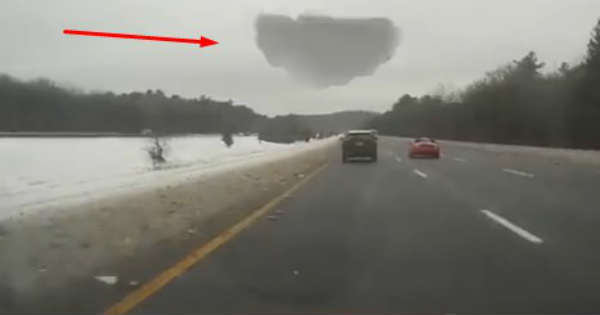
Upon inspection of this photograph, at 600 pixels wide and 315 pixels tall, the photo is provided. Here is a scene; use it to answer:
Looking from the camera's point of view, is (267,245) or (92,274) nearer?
(92,274)

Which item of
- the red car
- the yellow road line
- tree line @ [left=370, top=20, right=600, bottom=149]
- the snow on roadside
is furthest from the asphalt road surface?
tree line @ [left=370, top=20, right=600, bottom=149]

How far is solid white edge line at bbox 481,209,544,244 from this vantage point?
31.4 ft

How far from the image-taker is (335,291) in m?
6.50

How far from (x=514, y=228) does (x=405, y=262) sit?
11.7 ft

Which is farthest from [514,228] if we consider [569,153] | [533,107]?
[533,107]

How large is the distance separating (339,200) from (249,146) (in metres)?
46.4

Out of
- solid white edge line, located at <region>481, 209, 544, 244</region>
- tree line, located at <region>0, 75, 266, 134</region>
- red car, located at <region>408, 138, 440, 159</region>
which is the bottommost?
red car, located at <region>408, 138, 440, 159</region>

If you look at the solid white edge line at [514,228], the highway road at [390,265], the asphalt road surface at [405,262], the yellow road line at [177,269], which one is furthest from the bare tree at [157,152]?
the solid white edge line at [514,228]

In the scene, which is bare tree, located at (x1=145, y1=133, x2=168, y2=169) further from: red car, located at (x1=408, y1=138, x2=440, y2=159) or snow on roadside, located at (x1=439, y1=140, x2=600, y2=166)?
snow on roadside, located at (x1=439, y1=140, x2=600, y2=166)

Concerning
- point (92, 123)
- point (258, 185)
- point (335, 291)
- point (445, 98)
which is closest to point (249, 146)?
point (258, 185)

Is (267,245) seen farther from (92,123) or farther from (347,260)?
(92,123)

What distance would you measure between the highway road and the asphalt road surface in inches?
0.6

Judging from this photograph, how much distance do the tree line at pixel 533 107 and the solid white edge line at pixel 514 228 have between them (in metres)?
54.2

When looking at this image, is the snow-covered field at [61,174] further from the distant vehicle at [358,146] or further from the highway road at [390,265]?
the distant vehicle at [358,146]
